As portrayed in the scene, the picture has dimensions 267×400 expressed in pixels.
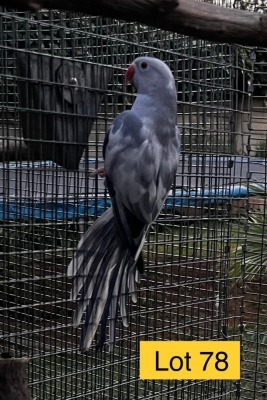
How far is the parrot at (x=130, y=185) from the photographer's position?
1723 millimetres

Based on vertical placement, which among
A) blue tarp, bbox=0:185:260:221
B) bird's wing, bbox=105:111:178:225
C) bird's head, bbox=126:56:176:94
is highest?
bird's head, bbox=126:56:176:94

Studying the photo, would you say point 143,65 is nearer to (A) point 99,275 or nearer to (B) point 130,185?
(B) point 130,185

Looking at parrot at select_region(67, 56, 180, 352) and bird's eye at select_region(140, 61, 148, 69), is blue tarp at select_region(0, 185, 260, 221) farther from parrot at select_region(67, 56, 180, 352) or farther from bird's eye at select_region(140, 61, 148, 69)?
bird's eye at select_region(140, 61, 148, 69)

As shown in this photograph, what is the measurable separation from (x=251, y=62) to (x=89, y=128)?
1.04m

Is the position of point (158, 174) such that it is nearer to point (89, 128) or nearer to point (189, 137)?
point (89, 128)

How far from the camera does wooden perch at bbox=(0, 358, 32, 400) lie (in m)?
1.36

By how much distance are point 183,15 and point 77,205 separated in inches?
37.4

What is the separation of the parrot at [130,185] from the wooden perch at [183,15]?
31cm

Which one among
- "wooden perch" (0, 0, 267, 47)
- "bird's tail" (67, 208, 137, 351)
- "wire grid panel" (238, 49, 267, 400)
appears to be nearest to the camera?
"wooden perch" (0, 0, 267, 47)

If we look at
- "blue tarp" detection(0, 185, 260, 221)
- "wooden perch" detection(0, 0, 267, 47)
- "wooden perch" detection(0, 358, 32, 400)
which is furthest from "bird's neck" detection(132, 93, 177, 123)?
"wooden perch" detection(0, 358, 32, 400)

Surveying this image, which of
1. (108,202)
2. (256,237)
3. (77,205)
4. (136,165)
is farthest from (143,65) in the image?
(256,237)

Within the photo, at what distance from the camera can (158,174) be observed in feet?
5.78

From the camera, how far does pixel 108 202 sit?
240 cm

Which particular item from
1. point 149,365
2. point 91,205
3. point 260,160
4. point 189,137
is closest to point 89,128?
point 91,205
